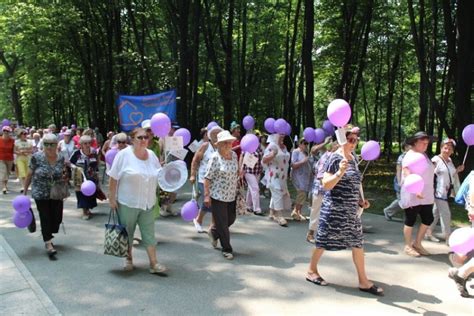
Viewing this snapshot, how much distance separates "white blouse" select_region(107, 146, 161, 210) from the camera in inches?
222

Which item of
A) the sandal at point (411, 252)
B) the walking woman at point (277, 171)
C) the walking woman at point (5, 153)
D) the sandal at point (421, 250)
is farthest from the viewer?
the walking woman at point (5, 153)

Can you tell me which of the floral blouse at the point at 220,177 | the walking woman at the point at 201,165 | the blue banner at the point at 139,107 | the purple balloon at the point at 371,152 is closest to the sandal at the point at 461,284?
the purple balloon at the point at 371,152

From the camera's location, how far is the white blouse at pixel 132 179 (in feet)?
18.5

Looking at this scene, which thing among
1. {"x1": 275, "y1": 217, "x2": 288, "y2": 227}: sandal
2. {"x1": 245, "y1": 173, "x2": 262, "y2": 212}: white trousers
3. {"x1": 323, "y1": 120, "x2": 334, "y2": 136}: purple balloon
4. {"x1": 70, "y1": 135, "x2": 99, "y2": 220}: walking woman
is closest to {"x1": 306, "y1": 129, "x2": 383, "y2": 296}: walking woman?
{"x1": 275, "y1": 217, "x2": 288, "y2": 227}: sandal

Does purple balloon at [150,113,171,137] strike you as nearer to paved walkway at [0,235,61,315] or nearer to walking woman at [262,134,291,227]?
walking woman at [262,134,291,227]

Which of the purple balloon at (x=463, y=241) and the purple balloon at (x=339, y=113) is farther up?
the purple balloon at (x=339, y=113)

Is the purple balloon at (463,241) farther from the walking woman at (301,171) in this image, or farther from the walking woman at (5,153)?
the walking woman at (5,153)

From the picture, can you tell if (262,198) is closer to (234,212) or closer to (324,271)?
(234,212)

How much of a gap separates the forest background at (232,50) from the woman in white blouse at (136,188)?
925 centimetres

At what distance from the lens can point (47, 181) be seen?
21.9 feet

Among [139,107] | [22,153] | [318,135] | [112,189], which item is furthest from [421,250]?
[22,153]

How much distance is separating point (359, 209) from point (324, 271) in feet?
3.93

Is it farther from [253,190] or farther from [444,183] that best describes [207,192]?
[444,183]

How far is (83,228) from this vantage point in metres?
8.55
